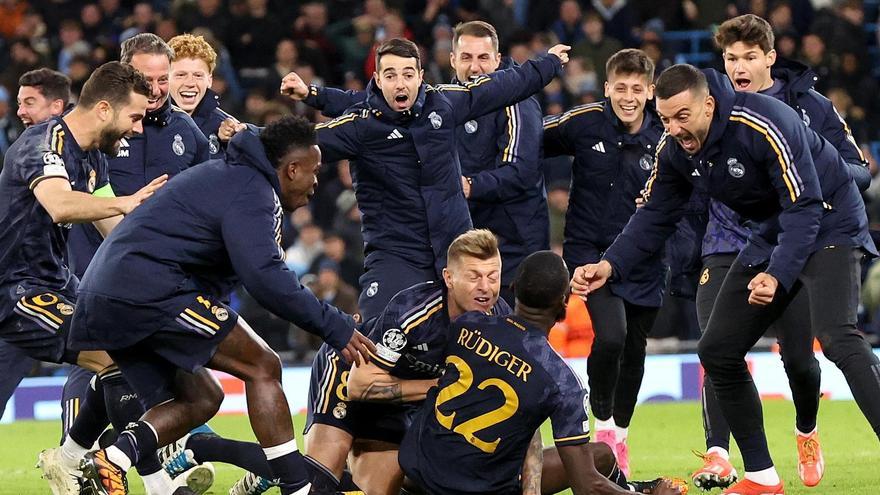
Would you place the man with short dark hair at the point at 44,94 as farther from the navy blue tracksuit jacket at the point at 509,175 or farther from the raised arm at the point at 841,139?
the raised arm at the point at 841,139

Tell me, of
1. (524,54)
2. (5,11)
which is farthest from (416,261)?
(5,11)

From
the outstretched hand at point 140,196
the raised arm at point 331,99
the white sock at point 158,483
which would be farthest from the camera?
the raised arm at point 331,99

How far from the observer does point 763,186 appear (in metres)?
7.21

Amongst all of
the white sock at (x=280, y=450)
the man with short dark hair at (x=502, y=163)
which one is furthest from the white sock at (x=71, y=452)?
the man with short dark hair at (x=502, y=163)

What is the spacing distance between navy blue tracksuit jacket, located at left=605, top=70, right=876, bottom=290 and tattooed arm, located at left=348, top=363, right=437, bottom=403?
1454 mm

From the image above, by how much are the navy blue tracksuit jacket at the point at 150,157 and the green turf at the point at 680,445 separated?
4.66ft

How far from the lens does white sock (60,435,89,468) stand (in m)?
7.49

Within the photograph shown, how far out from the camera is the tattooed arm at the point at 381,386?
6.70 meters

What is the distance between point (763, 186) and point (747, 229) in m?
0.89

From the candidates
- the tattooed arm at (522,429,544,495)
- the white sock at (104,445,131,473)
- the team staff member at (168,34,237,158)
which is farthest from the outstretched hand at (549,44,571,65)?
the white sock at (104,445,131,473)

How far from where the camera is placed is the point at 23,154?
7203 mm

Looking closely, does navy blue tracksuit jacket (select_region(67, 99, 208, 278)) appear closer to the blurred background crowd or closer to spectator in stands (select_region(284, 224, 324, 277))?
spectator in stands (select_region(284, 224, 324, 277))

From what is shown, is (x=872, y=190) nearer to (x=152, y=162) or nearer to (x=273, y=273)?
(x=152, y=162)

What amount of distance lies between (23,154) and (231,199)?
145 cm
